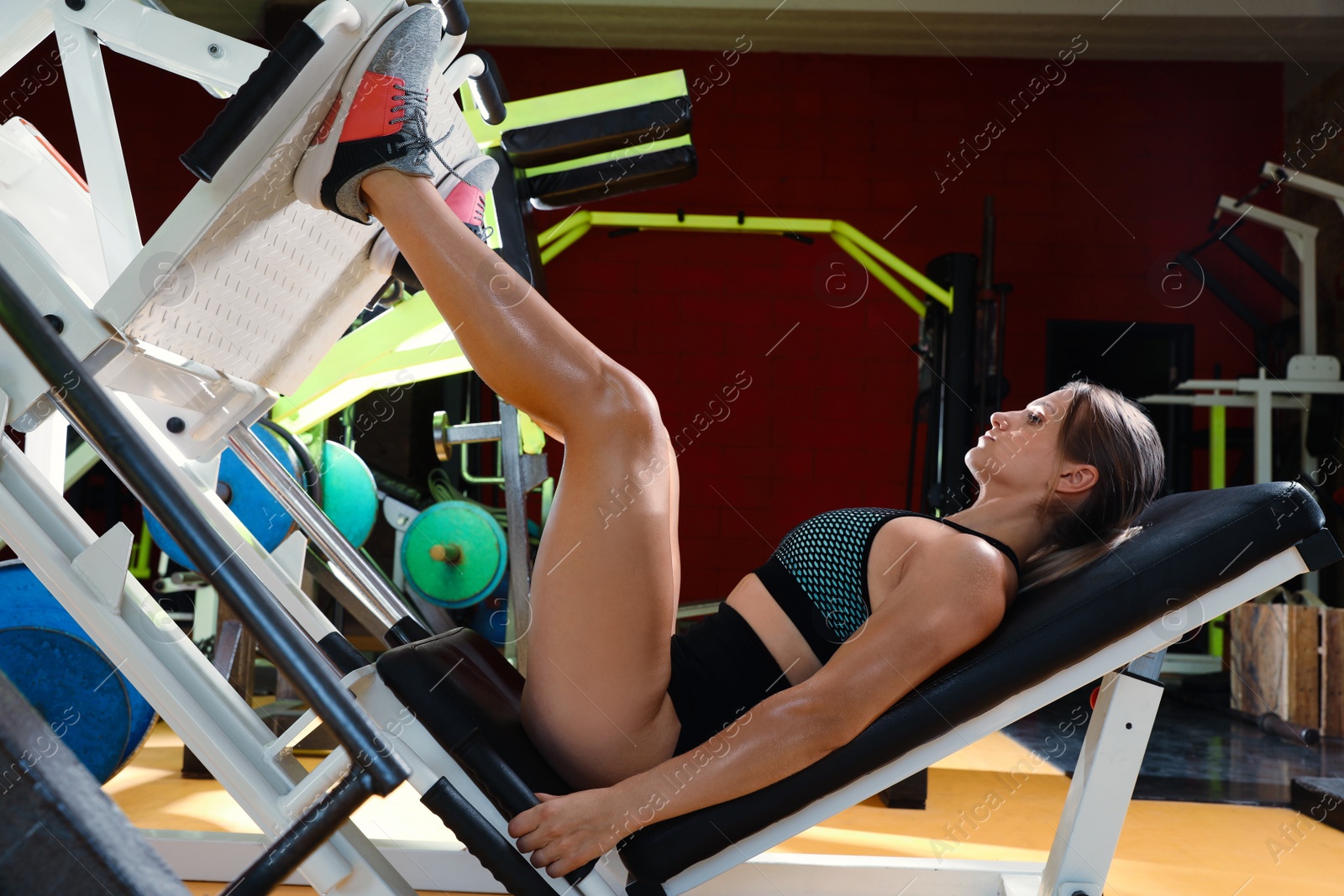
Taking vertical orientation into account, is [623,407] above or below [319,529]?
below

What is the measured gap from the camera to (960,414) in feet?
12.2

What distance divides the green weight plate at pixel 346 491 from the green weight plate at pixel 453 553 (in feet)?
0.64

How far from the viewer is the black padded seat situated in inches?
39.1

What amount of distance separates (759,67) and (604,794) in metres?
5.01

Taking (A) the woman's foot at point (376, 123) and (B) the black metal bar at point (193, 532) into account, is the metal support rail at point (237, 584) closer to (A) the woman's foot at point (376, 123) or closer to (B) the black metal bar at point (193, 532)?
(B) the black metal bar at point (193, 532)

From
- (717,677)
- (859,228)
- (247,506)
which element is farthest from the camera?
(859,228)

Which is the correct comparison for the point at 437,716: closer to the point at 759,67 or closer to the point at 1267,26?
the point at 759,67

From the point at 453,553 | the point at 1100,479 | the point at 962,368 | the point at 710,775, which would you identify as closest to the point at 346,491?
the point at 453,553

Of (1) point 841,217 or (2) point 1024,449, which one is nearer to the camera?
(2) point 1024,449

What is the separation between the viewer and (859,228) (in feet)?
16.9

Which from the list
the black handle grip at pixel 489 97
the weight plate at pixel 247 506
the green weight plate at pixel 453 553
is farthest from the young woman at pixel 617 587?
the green weight plate at pixel 453 553

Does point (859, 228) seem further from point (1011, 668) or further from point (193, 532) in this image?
point (193, 532)

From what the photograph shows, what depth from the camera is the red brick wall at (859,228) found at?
16.7 feet

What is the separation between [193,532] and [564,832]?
0.46 metres
